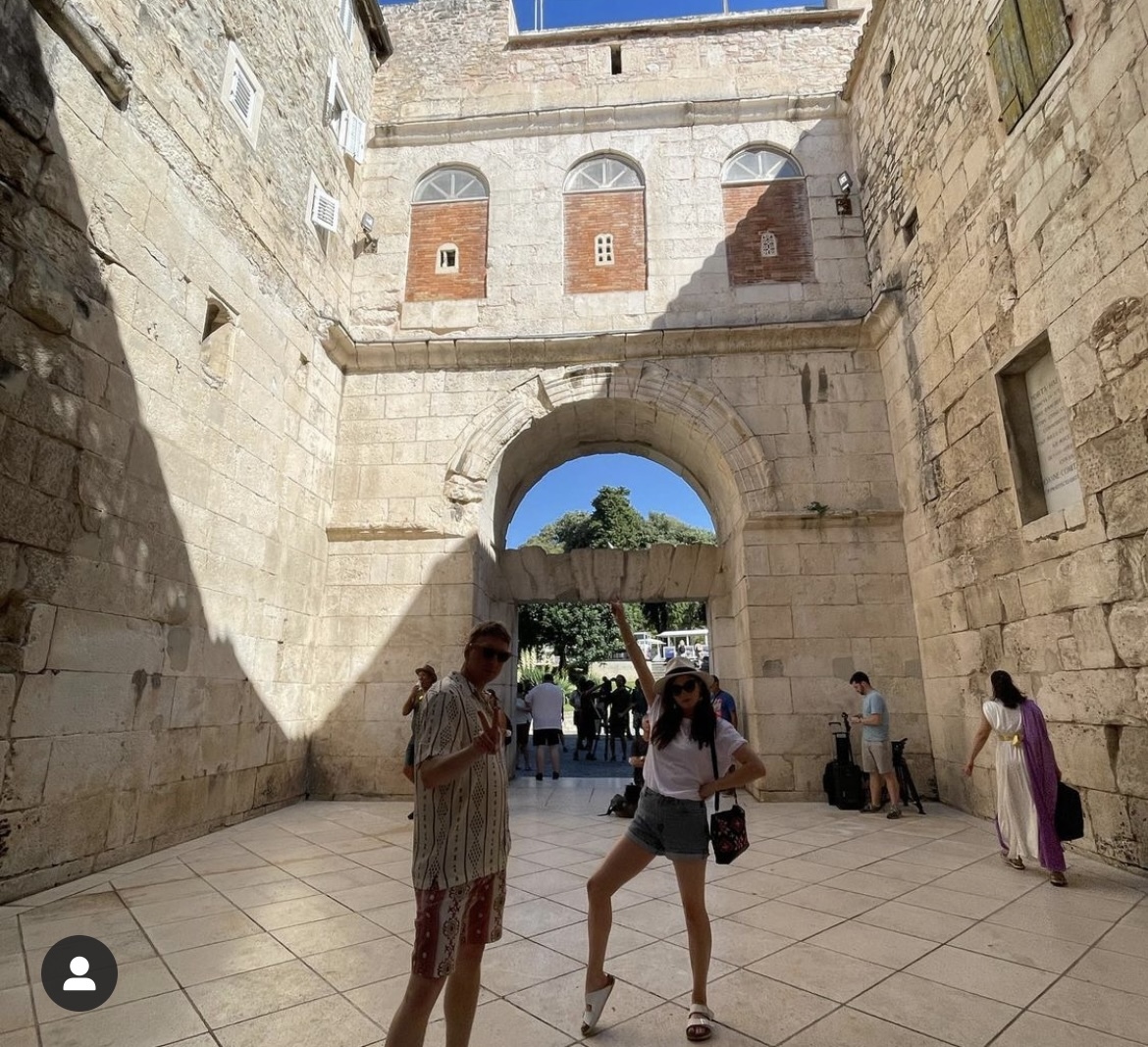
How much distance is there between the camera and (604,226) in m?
9.44

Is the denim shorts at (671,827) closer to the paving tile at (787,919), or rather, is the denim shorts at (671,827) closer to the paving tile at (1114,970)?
the paving tile at (787,919)

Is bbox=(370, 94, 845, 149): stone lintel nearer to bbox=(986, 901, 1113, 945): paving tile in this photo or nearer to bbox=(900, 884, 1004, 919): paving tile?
bbox=(900, 884, 1004, 919): paving tile

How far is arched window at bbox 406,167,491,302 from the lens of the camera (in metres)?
9.41

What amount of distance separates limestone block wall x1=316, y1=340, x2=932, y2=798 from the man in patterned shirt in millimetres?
5867

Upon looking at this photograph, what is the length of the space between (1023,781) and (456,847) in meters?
4.42

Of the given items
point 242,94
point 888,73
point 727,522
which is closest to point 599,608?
point 727,522

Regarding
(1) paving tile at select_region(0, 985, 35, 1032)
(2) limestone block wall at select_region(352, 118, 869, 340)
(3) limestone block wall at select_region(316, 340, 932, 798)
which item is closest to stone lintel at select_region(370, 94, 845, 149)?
(2) limestone block wall at select_region(352, 118, 869, 340)

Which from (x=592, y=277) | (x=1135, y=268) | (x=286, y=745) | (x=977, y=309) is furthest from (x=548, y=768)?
(x=1135, y=268)

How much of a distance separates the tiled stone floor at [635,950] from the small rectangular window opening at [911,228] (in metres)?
6.54

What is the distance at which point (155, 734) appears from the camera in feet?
17.0

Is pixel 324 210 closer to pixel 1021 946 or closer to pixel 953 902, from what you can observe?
pixel 953 902

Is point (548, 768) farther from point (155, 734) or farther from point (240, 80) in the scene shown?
point (240, 80)

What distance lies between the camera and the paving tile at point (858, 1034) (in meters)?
2.40

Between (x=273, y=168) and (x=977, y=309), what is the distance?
7.57 m
